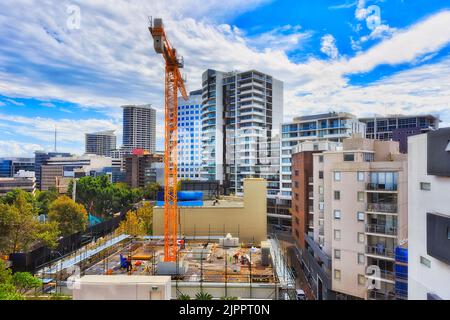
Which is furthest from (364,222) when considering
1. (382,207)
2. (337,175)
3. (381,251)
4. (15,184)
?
(15,184)

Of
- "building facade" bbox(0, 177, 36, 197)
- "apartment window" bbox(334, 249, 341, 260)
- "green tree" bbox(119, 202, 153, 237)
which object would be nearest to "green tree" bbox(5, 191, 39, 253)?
"green tree" bbox(119, 202, 153, 237)

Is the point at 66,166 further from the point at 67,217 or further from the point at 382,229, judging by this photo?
the point at 382,229

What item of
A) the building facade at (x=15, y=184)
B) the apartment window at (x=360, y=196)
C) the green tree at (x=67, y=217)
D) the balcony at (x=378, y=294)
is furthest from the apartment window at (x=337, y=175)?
the building facade at (x=15, y=184)

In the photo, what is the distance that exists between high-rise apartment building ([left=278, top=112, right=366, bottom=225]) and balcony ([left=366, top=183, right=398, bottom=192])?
9.31 meters

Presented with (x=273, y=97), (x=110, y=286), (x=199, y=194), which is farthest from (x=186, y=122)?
(x=110, y=286)

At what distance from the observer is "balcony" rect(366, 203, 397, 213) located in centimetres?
659

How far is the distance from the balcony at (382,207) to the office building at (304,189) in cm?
418

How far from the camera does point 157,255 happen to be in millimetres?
8820

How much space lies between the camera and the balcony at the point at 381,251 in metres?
6.54

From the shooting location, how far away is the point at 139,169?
31.8m
